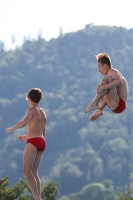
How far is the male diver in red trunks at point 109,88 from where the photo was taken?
9648 millimetres

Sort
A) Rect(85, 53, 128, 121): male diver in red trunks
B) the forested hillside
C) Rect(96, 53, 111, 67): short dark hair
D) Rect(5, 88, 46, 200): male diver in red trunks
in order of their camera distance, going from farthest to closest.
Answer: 1. the forested hillside
2. Rect(96, 53, 111, 67): short dark hair
3. Rect(85, 53, 128, 121): male diver in red trunks
4. Rect(5, 88, 46, 200): male diver in red trunks

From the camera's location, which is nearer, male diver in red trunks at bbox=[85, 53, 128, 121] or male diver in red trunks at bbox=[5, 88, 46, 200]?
male diver in red trunks at bbox=[5, 88, 46, 200]

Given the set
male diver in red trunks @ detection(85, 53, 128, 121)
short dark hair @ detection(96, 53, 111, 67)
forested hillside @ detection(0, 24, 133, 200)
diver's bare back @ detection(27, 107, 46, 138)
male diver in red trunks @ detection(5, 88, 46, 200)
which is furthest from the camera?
forested hillside @ detection(0, 24, 133, 200)

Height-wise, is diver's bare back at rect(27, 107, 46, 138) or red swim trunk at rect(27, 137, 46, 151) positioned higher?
diver's bare back at rect(27, 107, 46, 138)

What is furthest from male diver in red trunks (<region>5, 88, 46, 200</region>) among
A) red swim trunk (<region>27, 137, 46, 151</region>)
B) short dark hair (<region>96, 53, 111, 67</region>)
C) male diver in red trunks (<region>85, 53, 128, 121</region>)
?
short dark hair (<region>96, 53, 111, 67</region>)

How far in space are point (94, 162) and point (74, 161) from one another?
19.9 feet

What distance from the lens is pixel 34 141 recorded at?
8.66 m

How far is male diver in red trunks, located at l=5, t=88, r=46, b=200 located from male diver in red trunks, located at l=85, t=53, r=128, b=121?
1268 mm

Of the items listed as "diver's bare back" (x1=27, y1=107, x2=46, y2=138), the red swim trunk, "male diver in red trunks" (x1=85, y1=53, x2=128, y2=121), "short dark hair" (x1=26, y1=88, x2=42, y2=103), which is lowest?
the red swim trunk

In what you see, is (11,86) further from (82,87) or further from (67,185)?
(67,185)

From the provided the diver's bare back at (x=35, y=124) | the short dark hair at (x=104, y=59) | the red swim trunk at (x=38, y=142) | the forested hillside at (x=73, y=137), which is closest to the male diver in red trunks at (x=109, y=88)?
the short dark hair at (x=104, y=59)

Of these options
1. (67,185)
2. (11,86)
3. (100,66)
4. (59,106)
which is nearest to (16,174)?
(67,185)

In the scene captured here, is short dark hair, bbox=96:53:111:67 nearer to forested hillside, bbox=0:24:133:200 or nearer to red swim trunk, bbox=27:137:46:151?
red swim trunk, bbox=27:137:46:151

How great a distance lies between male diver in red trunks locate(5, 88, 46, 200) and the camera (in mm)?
8602
